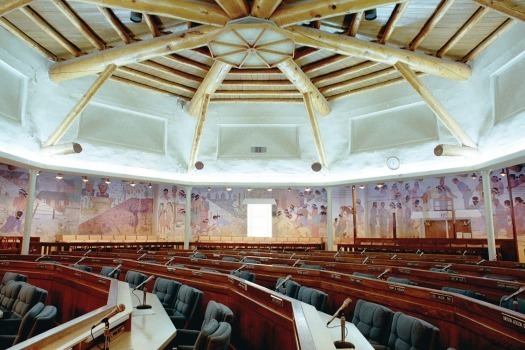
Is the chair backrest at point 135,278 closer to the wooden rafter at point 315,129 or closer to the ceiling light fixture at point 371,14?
the ceiling light fixture at point 371,14

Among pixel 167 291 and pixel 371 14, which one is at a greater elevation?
pixel 371 14

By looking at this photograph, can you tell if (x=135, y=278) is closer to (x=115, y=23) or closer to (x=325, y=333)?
(x=325, y=333)

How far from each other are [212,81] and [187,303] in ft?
27.5

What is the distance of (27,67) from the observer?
10930mm

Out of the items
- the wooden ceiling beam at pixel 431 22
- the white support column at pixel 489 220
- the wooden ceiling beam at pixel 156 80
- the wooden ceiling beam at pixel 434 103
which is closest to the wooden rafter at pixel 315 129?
the wooden ceiling beam at pixel 434 103

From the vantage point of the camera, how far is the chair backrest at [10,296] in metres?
5.55

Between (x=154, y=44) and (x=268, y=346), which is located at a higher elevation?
(x=154, y=44)

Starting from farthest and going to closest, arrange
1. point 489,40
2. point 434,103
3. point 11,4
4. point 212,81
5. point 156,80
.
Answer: point 156,80 < point 212,81 < point 434,103 < point 489,40 < point 11,4

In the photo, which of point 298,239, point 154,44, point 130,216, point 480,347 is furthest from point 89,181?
point 480,347

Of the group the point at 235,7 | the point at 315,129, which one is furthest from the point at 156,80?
the point at 315,129

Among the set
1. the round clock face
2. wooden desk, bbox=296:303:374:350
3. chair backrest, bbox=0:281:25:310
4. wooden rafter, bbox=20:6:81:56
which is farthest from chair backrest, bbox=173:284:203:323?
the round clock face

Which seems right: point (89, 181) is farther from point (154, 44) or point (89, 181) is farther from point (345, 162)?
point (345, 162)

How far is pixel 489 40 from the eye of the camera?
10055 millimetres

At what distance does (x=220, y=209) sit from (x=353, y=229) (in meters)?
5.92
